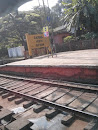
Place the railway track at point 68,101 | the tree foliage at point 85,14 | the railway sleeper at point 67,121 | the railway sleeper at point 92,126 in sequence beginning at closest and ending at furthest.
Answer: the railway sleeper at point 92,126, the railway sleeper at point 67,121, the railway track at point 68,101, the tree foliage at point 85,14

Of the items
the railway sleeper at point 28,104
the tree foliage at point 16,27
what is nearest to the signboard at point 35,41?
the railway sleeper at point 28,104

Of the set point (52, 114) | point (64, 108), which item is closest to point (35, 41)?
point (64, 108)

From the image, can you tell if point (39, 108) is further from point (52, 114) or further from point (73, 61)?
point (73, 61)

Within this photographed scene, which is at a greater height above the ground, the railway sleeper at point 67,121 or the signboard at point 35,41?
the signboard at point 35,41

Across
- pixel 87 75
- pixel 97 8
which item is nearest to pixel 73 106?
pixel 87 75

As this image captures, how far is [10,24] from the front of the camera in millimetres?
24250

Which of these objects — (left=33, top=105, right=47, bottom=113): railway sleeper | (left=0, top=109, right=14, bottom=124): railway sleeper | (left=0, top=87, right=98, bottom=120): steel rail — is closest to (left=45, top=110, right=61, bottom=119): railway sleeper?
(left=0, top=87, right=98, bottom=120): steel rail

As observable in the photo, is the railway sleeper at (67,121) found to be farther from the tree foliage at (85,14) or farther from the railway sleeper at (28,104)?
the tree foliage at (85,14)

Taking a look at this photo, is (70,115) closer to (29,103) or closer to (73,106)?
(73,106)

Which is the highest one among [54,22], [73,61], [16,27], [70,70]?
[54,22]

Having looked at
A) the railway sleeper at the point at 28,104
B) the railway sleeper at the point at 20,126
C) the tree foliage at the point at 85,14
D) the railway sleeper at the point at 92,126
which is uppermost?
the tree foliage at the point at 85,14

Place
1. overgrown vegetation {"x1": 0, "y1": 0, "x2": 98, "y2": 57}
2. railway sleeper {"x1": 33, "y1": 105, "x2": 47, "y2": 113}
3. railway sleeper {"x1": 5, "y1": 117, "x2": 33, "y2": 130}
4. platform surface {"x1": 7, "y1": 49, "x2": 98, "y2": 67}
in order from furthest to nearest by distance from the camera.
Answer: overgrown vegetation {"x1": 0, "y1": 0, "x2": 98, "y2": 57}, platform surface {"x1": 7, "y1": 49, "x2": 98, "y2": 67}, railway sleeper {"x1": 33, "y1": 105, "x2": 47, "y2": 113}, railway sleeper {"x1": 5, "y1": 117, "x2": 33, "y2": 130}

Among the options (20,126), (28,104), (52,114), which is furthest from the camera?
(28,104)

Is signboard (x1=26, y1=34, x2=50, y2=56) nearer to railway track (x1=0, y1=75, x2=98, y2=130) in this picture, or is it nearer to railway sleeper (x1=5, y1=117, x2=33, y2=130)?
railway track (x1=0, y1=75, x2=98, y2=130)
